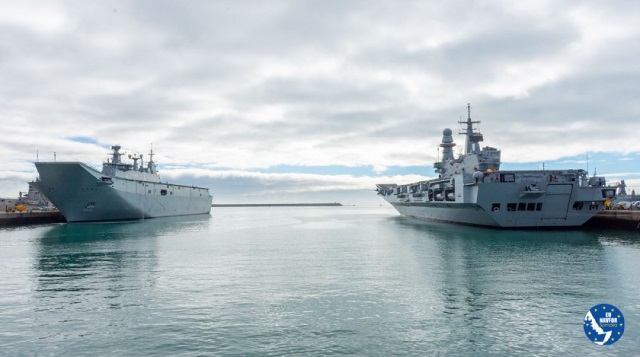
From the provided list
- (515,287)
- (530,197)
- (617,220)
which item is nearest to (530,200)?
(530,197)

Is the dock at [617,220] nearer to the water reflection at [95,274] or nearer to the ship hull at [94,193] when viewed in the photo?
the water reflection at [95,274]

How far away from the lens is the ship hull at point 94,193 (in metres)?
49.1

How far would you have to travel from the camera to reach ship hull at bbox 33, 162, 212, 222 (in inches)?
1934

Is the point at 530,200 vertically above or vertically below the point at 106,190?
below

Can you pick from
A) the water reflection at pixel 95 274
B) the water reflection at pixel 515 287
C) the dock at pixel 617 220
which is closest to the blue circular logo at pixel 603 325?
the water reflection at pixel 515 287

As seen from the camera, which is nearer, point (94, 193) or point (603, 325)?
point (603, 325)

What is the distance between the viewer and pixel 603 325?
10578mm

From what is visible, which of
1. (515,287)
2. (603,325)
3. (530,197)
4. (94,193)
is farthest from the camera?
(94,193)

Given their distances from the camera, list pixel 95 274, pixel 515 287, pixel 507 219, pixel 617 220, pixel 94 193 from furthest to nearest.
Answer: pixel 94 193, pixel 617 220, pixel 507 219, pixel 95 274, pixel 515 287

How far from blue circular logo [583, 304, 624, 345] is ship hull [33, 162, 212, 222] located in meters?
51.6

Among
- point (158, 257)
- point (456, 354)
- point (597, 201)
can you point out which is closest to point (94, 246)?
point (158, 257)

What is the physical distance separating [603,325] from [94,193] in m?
55.6

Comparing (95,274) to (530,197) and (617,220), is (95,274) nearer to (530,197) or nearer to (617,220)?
(530,197)

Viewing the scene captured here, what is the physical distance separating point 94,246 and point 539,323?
28.5 meters
